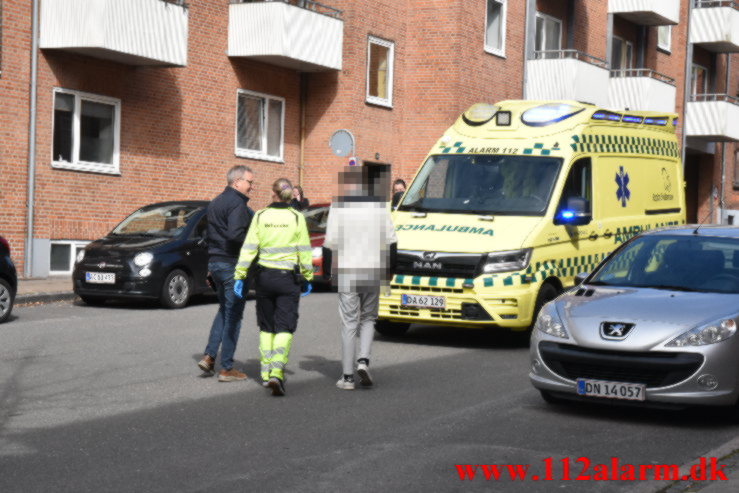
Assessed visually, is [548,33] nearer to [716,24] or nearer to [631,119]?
[716,24]

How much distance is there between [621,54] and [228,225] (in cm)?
3175

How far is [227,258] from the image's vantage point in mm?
10609

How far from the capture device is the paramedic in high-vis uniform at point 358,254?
1022cm

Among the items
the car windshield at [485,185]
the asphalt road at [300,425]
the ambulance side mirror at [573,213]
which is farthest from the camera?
the car windshield at [485,185]

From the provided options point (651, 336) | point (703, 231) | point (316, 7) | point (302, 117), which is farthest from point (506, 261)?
point (316, 7)

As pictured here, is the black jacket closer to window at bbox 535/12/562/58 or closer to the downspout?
the downspout

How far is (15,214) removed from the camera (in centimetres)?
2067

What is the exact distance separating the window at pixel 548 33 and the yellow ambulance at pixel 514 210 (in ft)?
64.9

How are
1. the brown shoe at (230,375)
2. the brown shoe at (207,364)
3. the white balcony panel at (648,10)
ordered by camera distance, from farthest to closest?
1. the white balcony panel at (648,10)
2. the brown shoe at (207,364)
3. the brown shoe at (230,375)

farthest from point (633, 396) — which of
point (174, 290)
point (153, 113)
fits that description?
point (153, 113)

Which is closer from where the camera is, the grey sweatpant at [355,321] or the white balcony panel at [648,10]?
the grey sweatpant at [355,321]

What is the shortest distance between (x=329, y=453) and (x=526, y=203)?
22.3 feet

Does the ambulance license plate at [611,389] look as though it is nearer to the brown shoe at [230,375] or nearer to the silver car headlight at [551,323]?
the silver car headlight at [551,323]

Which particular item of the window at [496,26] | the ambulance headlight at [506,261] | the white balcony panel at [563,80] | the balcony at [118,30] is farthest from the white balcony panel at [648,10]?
the ambulance headlight at [506,261]
